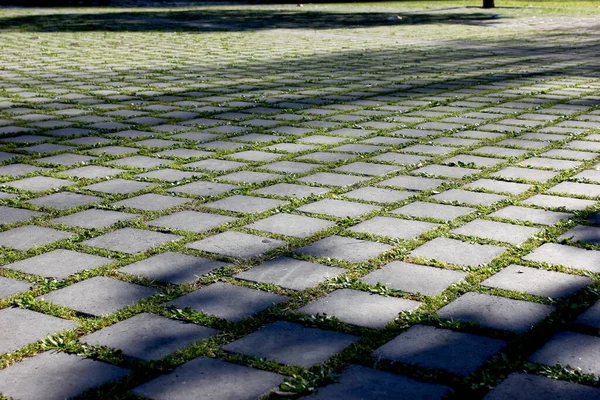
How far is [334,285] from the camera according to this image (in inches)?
124

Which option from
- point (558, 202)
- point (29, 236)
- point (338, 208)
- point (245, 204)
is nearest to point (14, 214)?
point (29, 236)

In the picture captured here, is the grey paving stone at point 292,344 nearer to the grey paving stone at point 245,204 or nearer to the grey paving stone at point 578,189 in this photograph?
the grey paving stone at point 245,204

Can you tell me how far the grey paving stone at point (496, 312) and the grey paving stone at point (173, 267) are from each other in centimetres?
97

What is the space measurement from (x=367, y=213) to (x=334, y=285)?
1.02m

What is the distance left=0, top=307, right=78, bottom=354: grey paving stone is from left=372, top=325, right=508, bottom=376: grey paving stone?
1.07 m

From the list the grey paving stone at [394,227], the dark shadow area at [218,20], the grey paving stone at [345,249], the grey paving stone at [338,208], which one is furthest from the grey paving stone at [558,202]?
the dark shadow area at [218,20]

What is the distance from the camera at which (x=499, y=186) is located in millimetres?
4637

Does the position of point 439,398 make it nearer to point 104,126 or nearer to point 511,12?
point 104,126

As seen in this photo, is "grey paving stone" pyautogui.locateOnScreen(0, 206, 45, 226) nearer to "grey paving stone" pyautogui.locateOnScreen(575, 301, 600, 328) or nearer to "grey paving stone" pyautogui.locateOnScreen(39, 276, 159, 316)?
"grey paving stone" pyautogui.locateOnScreen(39, 276, 159, 316)

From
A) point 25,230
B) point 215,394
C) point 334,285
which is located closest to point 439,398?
point 215,394

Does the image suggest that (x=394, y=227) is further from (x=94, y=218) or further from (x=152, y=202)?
(x=94, y=218)

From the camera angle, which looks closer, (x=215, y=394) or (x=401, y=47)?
(x=215, y=394)

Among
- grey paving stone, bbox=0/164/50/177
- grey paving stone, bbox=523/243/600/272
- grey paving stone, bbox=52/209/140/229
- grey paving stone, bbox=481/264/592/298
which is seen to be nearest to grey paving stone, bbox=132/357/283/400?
grey paving stone, bbox=481/264/592/298

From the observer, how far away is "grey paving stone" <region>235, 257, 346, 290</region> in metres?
3.19
